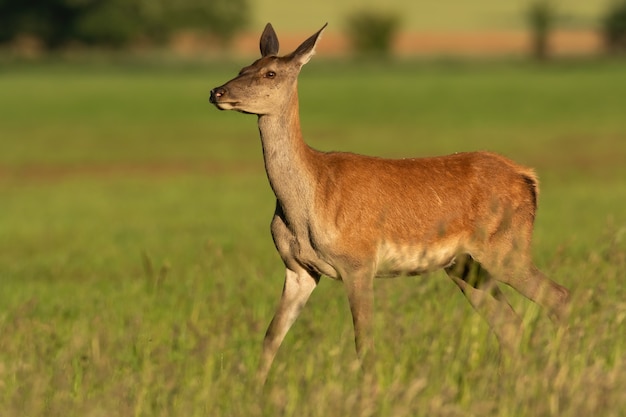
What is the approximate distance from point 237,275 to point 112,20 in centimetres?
10318

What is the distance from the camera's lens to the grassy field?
6.76 metres

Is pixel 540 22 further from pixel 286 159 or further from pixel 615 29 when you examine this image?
pixel 286 159

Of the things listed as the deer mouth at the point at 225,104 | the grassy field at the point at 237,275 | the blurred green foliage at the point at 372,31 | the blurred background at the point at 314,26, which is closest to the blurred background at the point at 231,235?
the grassy field at the point at 237,275

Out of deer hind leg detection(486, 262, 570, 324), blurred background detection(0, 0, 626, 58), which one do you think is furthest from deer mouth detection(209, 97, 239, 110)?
blurred background detection(0, 0, 626, 58)

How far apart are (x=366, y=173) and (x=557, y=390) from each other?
249 centimetres

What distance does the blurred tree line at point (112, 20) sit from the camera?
114312 mm

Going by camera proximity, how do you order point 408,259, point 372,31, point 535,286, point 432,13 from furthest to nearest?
Answer: point 432,13 < point 372,31 < point 535,286 < point 408,259

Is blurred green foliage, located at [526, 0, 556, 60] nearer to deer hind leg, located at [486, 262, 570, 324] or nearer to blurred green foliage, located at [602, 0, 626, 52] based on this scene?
blurred green foliage, located at [602, 0, 626, 52]

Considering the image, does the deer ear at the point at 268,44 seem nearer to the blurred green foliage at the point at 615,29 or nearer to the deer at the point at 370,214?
the deer at the point at 370,214

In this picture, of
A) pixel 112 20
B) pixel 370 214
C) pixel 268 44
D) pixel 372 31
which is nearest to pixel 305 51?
pixel 268 44

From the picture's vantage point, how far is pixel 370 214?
8445 mm

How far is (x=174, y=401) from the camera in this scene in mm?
6996

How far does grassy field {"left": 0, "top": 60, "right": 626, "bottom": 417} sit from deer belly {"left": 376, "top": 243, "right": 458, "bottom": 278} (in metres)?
0.17

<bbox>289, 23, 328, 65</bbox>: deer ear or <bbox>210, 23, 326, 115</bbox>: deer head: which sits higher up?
<bbox>289, 23, 328, 65</bbox>: deer ear
